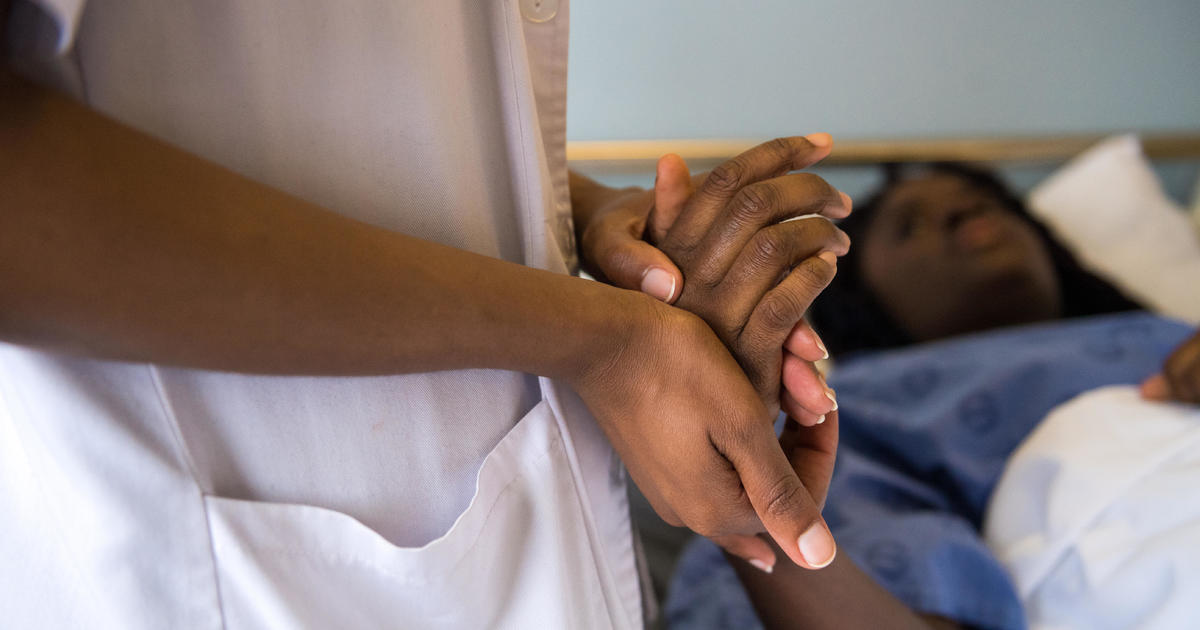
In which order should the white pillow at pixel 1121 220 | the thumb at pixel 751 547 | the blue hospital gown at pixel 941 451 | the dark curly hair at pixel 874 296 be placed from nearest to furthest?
the thumb at pixel 751 547 → the blue hospital gown at pixel 941 451 → the dark curly hair at pixel 874 296 → the white pillow at pixel 1121 220

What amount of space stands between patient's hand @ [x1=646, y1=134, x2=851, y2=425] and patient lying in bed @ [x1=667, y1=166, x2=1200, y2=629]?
35cm

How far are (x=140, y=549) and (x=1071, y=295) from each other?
1.97 metres

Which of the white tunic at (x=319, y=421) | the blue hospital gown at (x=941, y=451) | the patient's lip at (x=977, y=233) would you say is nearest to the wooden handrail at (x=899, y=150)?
the patient's lip at (x=977, y=233)

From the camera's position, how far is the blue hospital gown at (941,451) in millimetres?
917

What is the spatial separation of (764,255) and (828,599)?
1.34 ft

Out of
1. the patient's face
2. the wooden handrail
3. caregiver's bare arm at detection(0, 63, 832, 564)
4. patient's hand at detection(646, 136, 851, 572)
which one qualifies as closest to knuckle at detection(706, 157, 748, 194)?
patient's hand at detection(646, 136, 851, 572)

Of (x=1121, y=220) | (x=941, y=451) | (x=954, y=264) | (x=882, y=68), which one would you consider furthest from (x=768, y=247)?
(x=1121, y=220)

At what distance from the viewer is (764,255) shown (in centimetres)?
55

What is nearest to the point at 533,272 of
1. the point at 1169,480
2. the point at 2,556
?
the point at 2,556

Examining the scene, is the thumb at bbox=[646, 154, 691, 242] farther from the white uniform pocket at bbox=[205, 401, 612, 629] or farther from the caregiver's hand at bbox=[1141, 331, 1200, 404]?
the caregiver's hand at bbox=[1141, 331, 1200, 404]

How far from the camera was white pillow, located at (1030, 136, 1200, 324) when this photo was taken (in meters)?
1.91

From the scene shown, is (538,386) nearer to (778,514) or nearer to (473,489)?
(473,489)

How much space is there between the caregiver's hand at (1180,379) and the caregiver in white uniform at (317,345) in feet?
2.53

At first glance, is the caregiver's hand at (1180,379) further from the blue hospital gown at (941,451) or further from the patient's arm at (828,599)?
the patient's arm at (828,599)
